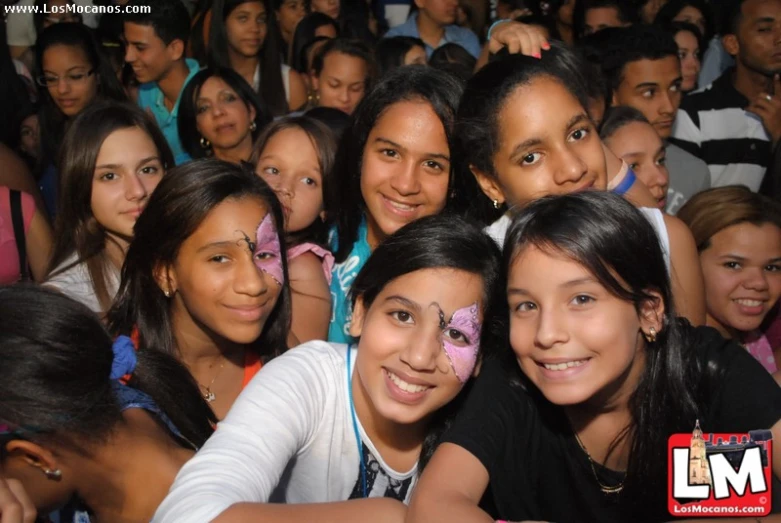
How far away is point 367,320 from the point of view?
231cm

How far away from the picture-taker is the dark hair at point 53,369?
194 cm

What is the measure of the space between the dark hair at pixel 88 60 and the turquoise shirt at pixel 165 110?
0.79 feet

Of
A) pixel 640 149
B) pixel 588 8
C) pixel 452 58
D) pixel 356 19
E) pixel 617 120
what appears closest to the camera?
pixel 640 149

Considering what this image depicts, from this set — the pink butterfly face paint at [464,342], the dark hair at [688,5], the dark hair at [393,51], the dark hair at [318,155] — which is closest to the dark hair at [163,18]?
the dark hair at [393,51]

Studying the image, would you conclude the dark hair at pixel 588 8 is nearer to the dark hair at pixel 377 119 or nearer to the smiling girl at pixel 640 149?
the smiling girl at pixel 640 149

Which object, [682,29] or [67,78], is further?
[682,29]

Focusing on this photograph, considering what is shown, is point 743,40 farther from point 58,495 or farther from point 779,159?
point 58,495

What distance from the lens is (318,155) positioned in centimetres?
345

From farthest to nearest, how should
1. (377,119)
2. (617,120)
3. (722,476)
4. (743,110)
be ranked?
(743,110)
(617,120)
(377,119)
(722,476)

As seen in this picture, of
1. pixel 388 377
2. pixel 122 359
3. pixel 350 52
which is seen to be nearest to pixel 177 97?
pixel 350 52

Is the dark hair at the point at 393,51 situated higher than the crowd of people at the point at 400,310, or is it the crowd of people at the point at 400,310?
the dark hair at the point at 393,51

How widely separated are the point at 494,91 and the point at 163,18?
3.21 metres

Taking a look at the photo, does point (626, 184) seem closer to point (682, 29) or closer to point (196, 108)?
point (196, 108)

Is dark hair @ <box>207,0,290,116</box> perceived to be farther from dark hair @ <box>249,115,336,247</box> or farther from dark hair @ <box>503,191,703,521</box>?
dark hair @ <box>503,191,703,521</box>
